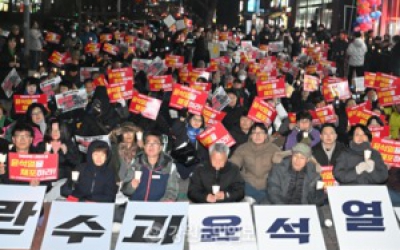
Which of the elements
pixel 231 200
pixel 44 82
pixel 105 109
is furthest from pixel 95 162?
pixel 44 82

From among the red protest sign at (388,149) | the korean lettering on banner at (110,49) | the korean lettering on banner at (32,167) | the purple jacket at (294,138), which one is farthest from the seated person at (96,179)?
the korean lettering on banner at (110,49)

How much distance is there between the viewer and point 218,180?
912 centimetres

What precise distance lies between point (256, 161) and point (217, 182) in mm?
1441

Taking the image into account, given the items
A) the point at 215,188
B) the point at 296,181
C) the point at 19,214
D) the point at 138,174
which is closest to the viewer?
the point at 19,214

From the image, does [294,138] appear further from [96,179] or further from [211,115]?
[96,179]

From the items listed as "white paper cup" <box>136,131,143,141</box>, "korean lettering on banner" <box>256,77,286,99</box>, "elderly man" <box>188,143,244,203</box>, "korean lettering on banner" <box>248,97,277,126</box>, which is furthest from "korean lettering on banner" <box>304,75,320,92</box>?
"elderly man" <box>188,143,244,203</box>

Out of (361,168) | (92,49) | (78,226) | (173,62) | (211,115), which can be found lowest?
(78,226)

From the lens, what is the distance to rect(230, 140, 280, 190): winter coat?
10426mm

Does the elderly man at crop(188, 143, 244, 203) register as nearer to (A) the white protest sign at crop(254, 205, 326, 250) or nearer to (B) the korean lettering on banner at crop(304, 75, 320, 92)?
(A) the white protest sign at crop(254, 205, 326, 250)

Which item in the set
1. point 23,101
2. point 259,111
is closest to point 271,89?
point 259,111

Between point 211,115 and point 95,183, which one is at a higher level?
point 211,115

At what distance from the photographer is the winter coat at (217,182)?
912 centimetres

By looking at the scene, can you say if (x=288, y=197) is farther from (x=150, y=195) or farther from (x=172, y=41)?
(x=172, y=41)

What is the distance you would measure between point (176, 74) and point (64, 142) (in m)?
8.43
